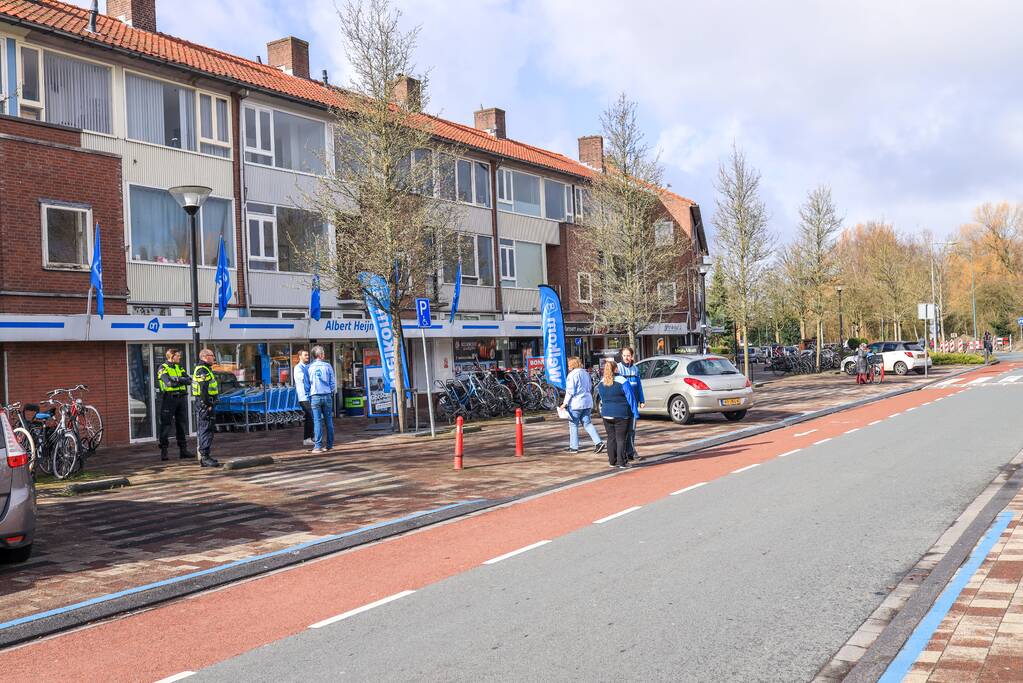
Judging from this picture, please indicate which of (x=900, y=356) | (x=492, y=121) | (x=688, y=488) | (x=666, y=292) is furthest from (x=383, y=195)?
(x=900, y=356)

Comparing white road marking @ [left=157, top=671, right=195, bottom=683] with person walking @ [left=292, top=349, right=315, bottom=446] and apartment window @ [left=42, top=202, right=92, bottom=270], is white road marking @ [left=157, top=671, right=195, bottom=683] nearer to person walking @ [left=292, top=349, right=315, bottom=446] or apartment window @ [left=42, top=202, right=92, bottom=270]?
person walking @ [left=292, top=349, right=315, bottom=446]

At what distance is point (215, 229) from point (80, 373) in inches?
215

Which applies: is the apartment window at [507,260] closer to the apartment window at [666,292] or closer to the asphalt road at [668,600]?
the apartment window at [666,292]

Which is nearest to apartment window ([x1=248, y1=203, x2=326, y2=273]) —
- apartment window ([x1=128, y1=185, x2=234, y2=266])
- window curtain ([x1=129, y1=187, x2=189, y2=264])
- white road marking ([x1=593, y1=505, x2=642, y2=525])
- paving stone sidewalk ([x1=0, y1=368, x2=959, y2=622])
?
apartment window ([x1=128, y1=185, x2=234, y2=266])

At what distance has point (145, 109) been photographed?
66.6 feet

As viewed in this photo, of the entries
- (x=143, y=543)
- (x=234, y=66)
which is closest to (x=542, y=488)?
(x=143, y=543)

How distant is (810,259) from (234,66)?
→ 30451 millimetres

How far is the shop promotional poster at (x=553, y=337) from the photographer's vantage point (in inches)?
792

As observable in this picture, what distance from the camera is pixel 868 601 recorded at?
5.68 metres

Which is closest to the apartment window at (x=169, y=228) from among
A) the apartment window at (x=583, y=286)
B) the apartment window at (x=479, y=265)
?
the apartment window at (x=479, y=265)

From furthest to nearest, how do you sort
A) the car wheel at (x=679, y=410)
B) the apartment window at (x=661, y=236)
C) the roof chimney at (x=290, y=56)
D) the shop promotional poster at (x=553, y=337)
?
1. the apartment window at (x=661, y=236)
2. the roof chimney at (x=290, y=56)
3. the shop promotional poster at (x=553, y=337)
4. the car wheel at (x=679, y=410)

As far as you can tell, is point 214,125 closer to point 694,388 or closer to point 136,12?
point 136,12

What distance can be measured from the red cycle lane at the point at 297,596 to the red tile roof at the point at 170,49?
1341 cm

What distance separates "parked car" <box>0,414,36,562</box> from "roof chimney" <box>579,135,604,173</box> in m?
39.9
